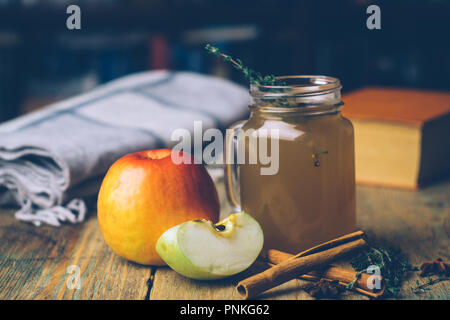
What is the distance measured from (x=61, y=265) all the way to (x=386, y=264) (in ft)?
1.53

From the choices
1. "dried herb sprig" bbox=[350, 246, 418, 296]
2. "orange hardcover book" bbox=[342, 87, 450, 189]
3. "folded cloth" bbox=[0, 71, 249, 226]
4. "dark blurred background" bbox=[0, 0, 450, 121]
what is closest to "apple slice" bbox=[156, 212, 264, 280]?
"dried herb sprig" bbox=[350, 246, 418, 296]

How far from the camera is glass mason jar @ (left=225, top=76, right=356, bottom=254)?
76 centimetres

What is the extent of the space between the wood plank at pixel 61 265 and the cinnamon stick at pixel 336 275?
0.59ft

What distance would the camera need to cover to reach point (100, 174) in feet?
3.59

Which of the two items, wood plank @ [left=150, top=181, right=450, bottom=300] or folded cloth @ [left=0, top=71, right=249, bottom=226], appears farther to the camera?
folded cloth @ [left=0, top=71, right=249, bottom=226]

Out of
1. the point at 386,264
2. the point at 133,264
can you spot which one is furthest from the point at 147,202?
the point at 386,264

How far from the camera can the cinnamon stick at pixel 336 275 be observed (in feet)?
2.23

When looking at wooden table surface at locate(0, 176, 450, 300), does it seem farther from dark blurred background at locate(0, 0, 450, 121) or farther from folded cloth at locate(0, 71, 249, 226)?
dark blurred background at locate(0, 0, 450, 121)

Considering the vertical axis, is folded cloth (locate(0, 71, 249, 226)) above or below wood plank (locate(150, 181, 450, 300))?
above

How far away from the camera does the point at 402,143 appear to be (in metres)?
1.13

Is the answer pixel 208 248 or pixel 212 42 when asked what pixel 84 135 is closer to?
pixel 208 248

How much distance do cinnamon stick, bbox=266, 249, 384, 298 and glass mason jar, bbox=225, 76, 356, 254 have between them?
0.04m

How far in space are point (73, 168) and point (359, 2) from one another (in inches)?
57.8

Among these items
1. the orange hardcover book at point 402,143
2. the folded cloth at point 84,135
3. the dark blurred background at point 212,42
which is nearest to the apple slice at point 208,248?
the folded cloth at point 84,135
